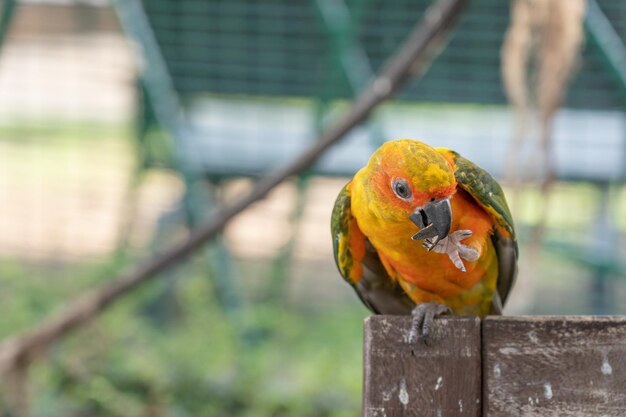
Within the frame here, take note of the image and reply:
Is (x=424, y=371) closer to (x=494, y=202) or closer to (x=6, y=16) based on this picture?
(x=494, y=202)

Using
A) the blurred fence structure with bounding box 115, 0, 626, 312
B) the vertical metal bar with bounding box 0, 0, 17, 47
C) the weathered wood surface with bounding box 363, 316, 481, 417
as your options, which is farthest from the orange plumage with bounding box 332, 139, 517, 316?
the vertical metal bar with bounding box 0, 0, 17, 47

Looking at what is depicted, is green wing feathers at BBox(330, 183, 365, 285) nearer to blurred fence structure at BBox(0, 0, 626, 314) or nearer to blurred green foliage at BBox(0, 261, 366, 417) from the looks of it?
blurred green foliage at BBox(0, 261, 366, 417)

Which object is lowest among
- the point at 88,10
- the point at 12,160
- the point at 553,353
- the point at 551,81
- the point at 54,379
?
the point at 553,353

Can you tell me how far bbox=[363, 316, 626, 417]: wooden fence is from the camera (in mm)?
1434

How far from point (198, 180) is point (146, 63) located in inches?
25.4

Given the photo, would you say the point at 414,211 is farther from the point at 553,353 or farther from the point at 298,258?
the point at 298,258

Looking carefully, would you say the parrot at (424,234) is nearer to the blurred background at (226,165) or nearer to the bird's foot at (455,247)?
the bird's foot at (455,247)

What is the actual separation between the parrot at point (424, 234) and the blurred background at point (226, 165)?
1.90 meters

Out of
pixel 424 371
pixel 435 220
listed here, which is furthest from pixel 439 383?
pixel 435 220

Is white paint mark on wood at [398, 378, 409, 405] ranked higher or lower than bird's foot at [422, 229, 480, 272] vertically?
lower

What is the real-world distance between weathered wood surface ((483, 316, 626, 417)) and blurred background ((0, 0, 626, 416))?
9.82ft

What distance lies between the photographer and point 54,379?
4.40 m

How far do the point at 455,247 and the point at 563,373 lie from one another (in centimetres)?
70

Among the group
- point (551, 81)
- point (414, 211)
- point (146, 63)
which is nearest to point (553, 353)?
point (414, 211)
